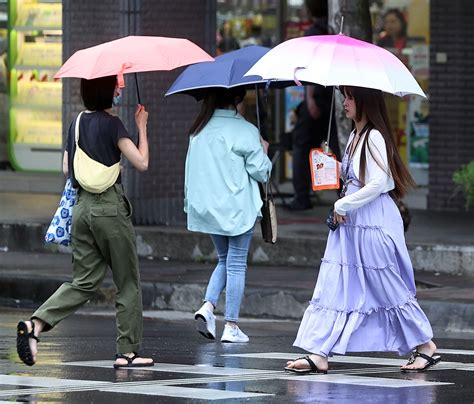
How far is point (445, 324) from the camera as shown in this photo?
475 inches

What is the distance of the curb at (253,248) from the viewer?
13.8 metres

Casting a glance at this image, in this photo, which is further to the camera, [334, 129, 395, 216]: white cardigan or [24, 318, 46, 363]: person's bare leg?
[24, 318, 46, 363]: person's bare leg

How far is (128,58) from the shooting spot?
9.24 meters

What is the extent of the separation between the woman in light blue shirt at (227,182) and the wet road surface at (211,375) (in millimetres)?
381

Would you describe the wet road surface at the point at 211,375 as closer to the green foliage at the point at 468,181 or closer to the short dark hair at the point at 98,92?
the short dark hair at the point at 98,92

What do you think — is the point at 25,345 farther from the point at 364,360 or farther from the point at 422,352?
the point at 422,352

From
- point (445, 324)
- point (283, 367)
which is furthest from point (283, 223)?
point (283, 367)

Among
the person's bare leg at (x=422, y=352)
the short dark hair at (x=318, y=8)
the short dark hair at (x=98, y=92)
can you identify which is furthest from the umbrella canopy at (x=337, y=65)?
the short dark hair at (x=318, y=8)

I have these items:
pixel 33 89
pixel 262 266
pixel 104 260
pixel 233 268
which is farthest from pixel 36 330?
pixel 33 89

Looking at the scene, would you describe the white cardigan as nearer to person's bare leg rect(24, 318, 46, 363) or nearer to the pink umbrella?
the pink umbrella

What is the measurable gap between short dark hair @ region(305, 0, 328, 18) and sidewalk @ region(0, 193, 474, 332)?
6.85ft

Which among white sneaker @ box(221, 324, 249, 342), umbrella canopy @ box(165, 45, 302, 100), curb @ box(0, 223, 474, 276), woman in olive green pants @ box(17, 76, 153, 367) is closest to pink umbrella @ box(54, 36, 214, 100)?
woman in olive green pants @ box(17, 76, 153, 367)

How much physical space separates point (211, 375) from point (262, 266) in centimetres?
569

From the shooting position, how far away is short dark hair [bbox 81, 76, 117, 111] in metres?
9.26
